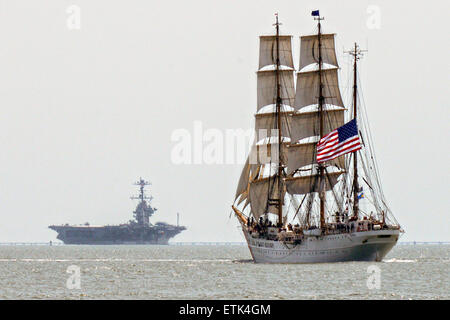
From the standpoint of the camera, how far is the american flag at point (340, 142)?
85.1 meters

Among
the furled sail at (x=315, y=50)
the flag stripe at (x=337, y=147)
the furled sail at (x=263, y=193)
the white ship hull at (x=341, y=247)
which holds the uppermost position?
the furled sail at (x=315, y=50)

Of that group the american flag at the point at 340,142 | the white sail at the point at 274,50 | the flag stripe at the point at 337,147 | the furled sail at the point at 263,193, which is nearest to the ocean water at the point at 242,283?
the american flag at the point at 340,142

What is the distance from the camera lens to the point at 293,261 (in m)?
92.8

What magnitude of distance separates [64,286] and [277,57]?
39.6 metres

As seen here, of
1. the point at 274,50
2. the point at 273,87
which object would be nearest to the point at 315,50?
the point at 274,50

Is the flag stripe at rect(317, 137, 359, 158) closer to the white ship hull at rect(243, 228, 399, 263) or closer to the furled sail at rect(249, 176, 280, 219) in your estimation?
the white ship hull at rect(243, 228, 399, 263)

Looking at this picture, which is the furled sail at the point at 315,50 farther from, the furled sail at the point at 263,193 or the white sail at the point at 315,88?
the furled sail at the point at 263,193

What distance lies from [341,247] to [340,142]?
30.8 feet

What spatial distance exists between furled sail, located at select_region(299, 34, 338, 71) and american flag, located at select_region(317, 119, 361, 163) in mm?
9259

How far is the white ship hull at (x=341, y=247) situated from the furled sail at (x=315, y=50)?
1671 cm

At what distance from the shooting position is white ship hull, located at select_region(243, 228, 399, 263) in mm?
87562

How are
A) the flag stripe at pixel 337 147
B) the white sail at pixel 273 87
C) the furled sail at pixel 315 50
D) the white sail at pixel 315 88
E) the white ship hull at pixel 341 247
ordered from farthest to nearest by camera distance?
the white sail at pixel 273 87 < the furled sail at pixel 315 50 < the white sail at pixel 315 88 < the white ship hull at pixel 341 247 < the flag stripe at pixel 337 147
